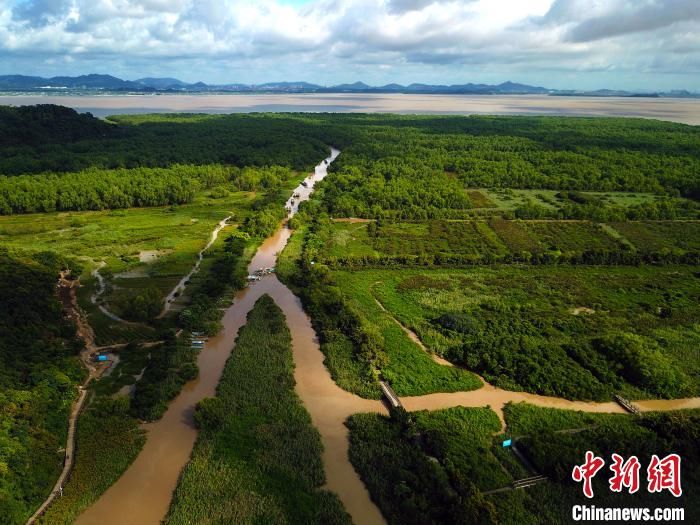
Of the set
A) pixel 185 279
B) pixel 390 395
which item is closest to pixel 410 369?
pixel 390 395

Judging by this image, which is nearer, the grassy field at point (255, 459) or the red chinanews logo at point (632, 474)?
the grassy field at point (255, 459)

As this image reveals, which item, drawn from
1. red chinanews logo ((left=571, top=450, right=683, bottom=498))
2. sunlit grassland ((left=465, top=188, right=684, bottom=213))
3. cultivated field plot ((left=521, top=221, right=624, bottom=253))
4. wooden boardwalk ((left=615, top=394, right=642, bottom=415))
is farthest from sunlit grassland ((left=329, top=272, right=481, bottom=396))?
sunlit grassland ((left=465, top=188, right=684, bottom=213))

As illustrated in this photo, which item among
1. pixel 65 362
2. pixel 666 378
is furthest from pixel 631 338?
pixel 65 362

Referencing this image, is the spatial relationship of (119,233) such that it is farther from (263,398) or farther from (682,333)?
(682,333)

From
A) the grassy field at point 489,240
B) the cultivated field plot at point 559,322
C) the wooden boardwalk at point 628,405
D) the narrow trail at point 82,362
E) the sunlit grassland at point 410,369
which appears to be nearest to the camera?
the narrow trail at point 82,362

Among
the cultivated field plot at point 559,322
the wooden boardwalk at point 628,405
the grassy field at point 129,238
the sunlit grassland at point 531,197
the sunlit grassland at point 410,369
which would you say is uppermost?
the sunlit grassland at point 531,197

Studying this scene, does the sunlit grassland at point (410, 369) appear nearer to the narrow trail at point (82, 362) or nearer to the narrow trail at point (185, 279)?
the narrow trail at point (82, 362)

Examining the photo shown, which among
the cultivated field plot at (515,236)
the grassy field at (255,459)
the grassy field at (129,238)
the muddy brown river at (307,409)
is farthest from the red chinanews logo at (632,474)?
the cultivated field plot at (515,236)
